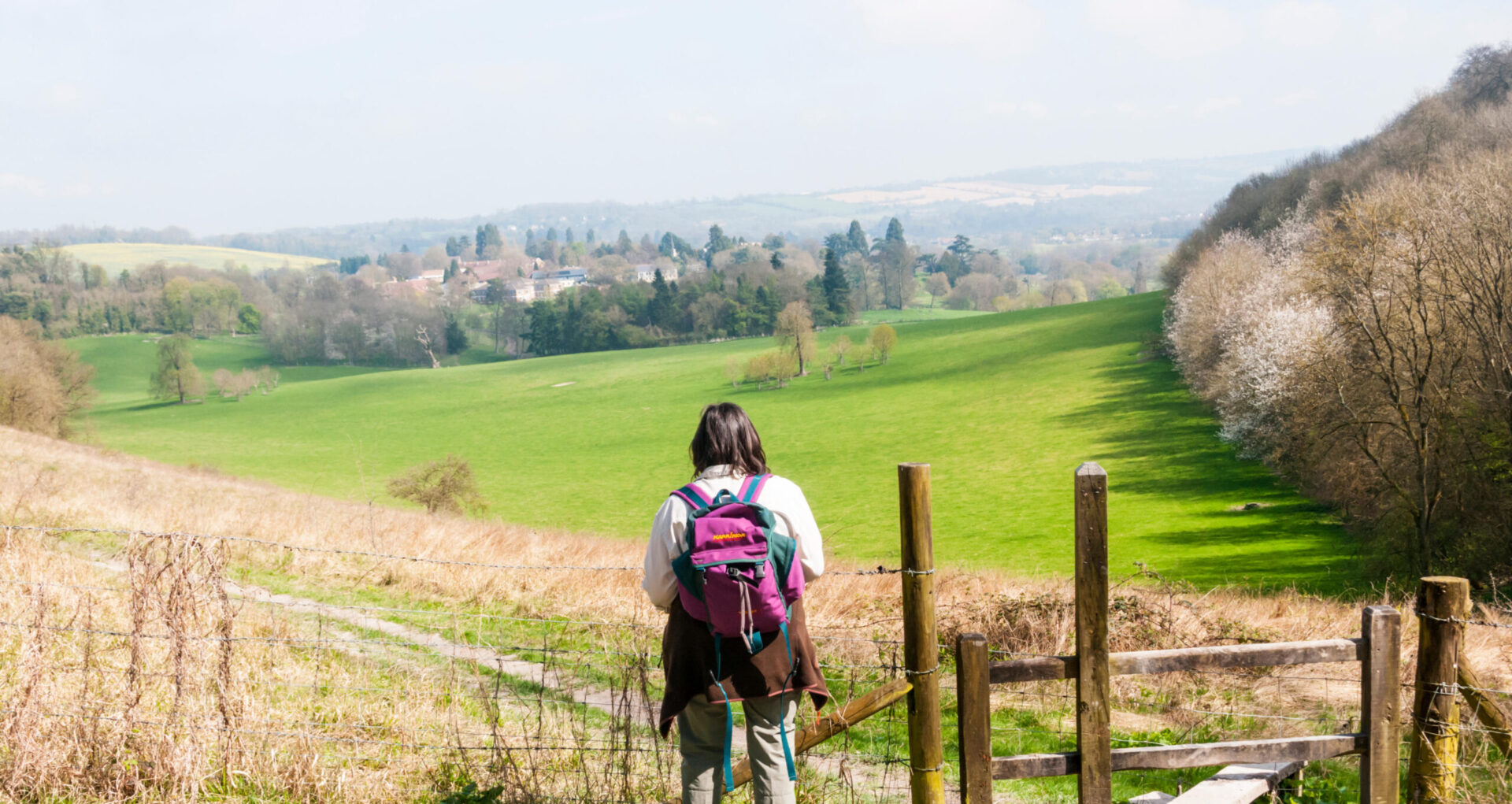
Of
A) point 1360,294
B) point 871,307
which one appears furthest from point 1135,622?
point 871,307

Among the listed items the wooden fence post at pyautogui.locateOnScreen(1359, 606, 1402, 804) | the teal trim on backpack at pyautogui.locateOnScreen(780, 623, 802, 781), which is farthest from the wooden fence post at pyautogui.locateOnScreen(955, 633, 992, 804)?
the wooden fence post at pyautogui.locateOnScreen(1359, 606, 1402, 804)

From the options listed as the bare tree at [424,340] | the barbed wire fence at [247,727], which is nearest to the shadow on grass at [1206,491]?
the barbed wire fence at [247,727]

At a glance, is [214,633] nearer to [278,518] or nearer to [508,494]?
[278,518]

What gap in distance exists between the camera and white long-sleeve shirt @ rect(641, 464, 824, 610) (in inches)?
135

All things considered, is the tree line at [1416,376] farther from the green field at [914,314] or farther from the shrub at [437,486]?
the green field at [914,314]

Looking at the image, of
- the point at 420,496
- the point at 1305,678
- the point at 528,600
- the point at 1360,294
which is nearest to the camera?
the point at 1305,678

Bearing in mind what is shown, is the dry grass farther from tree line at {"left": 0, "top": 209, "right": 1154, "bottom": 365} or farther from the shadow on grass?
tree line at {"left": 0, "top": 209, "right": 1154, "bottom": 365}

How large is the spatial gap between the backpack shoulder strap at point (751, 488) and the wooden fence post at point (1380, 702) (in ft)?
8.24

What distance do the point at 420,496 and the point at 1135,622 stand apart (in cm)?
3626

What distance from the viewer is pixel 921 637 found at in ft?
12.5

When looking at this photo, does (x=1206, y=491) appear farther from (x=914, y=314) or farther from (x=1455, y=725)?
(x=914, y=314)

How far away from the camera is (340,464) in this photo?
72.4 metres

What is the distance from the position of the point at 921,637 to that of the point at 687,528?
1099mm

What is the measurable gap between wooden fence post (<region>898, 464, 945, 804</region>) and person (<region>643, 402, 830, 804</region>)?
1.27ft
